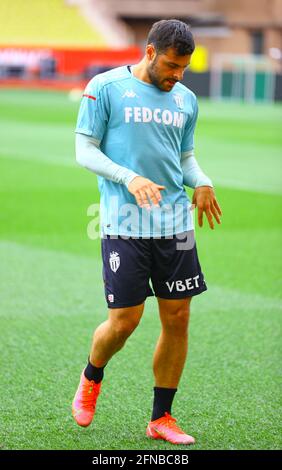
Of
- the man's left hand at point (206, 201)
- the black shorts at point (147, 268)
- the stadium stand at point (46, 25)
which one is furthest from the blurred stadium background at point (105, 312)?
the stadium stand at point (46, 25)

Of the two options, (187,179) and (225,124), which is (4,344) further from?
(225,124)

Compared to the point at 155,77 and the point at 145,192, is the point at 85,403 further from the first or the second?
the point at 155,77

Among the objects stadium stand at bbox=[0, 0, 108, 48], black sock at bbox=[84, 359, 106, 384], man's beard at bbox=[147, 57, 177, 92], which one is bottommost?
stadium stand at bbox=[0, 0, 108, 48]

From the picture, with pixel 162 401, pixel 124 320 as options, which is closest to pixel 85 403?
pixel 162 401

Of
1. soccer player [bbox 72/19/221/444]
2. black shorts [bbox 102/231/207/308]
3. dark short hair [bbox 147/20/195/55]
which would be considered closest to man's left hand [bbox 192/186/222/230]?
soccer player [bbox 72/19/221/444]

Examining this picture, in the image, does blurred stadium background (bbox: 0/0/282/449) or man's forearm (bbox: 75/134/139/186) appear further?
blurred stadium background (bbox: 0/0/282/449)

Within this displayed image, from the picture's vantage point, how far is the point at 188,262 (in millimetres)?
4816

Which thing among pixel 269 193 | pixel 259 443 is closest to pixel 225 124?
pixel 269 193

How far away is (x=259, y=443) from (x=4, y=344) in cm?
237

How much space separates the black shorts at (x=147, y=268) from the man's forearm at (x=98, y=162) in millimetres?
357

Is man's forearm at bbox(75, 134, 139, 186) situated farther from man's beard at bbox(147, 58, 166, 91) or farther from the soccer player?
man's beard at bbox(147, 58, 166, 91)

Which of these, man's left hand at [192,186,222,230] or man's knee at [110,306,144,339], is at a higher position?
man's left hand at [192,186,222,230]

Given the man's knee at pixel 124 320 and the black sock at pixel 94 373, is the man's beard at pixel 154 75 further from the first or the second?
the black sock at pixel 94 373

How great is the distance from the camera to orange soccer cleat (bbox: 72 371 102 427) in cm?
490
